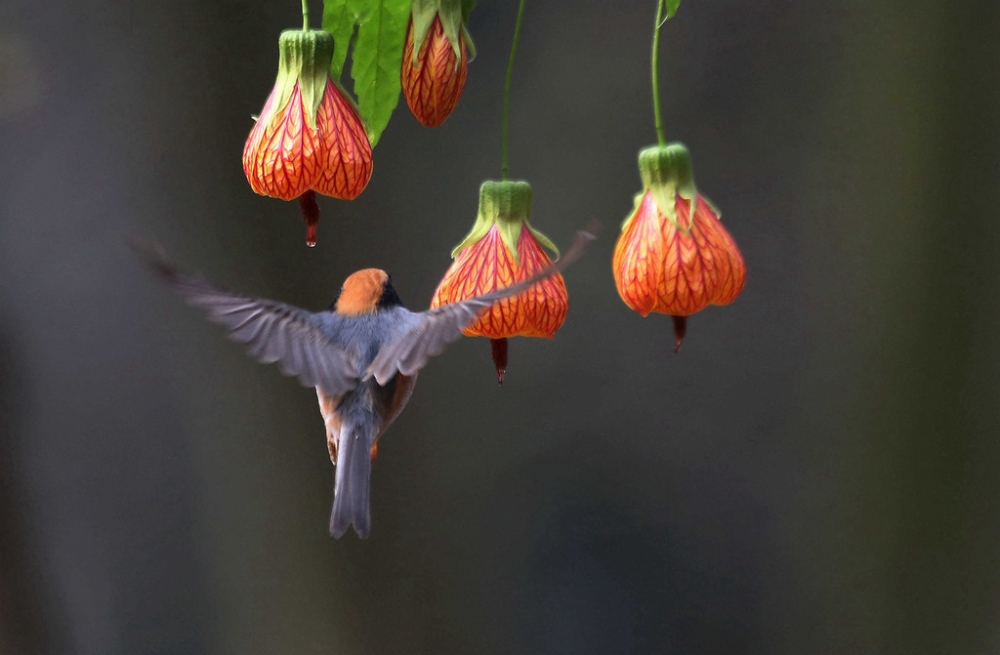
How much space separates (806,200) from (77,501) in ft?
4.02

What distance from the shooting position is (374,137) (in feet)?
1.97

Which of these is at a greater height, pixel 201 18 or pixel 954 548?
pixel 201 18

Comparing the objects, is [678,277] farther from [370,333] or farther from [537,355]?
[537,355]

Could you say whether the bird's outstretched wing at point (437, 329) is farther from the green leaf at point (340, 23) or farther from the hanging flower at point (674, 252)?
the green leaf at point (340, 23)

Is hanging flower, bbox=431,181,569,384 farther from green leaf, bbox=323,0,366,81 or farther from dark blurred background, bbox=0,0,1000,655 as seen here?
dark blurred background, bbox=0,0,1000,655

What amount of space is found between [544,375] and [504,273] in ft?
3.65

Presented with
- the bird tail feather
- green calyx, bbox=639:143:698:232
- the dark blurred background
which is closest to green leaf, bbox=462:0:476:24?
green calyx, bbox=639:143:698:232

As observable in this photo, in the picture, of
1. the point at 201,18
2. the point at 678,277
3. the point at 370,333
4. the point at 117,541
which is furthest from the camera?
the point at 117,541

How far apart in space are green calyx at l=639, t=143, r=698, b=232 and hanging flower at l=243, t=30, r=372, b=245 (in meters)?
0.17

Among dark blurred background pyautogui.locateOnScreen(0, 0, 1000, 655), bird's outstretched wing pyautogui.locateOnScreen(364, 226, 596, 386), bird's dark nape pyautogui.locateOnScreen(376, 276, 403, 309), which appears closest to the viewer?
bird's outstretched wing pyautogui.locateOnScreen(364, 226, 596, 386)

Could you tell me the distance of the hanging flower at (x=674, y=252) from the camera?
569mm

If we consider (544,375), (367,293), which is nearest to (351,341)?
(367,293)

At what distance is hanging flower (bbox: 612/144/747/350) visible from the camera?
569 millimetres

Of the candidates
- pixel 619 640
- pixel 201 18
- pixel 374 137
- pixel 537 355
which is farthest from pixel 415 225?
pixel 374 137
